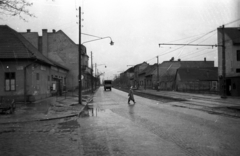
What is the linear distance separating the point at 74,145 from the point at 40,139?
5.54 feet

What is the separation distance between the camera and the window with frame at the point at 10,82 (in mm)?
20281

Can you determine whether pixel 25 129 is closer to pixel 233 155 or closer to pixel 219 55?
pixel 233 155

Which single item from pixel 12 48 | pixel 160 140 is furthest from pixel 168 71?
pixel 160 140

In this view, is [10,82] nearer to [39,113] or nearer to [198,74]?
[39,113]

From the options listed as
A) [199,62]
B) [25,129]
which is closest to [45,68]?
[25,129]

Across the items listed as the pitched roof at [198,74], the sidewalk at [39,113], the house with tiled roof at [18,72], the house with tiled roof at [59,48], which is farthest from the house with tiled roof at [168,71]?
the sidewalk at [39,113]

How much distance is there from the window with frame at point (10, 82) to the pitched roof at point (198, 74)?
143ft

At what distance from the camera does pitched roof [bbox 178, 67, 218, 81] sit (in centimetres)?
5651

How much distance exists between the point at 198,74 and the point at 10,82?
4821 cm

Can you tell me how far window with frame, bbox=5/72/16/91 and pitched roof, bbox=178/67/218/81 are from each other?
143 feet

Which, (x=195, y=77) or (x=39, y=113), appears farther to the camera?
(x=195, y=77)

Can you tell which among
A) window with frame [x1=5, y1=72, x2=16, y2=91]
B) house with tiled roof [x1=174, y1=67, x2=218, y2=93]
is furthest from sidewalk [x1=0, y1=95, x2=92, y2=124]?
house with tiled roof [x1=174, y1=67, x2=218, y2=93]

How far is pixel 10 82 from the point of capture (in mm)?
20297

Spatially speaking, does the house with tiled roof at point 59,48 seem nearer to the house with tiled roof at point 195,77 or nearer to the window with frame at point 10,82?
the house with tiled roof at point 195,77
